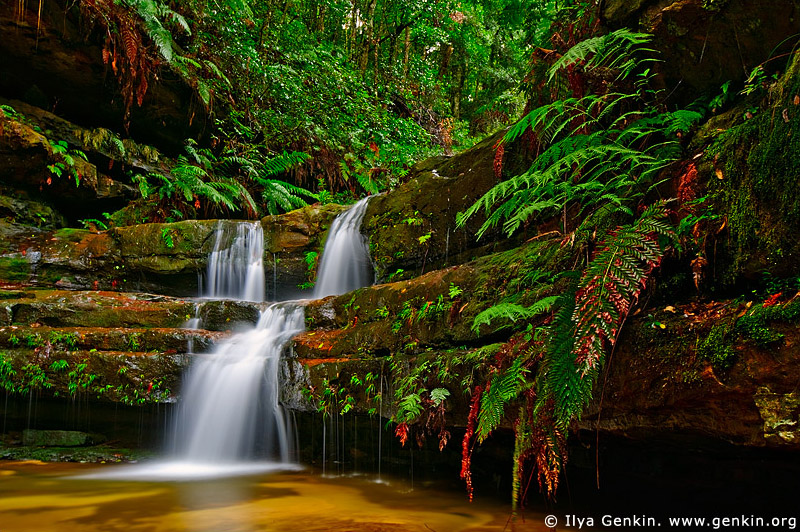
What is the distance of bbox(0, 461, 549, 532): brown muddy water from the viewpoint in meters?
2.80

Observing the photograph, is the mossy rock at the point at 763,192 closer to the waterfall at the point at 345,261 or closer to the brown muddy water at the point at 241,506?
the brown muddy water at the point at 241,506

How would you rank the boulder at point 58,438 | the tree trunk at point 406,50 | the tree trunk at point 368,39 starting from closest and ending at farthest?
the boulder at point 58,438, the tree trunk at point 368,39, the tree trunk at point 406,50

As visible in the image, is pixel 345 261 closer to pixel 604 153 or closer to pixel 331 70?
pixel 604 153

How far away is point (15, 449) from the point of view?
459 centimetres

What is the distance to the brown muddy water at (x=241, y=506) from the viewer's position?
2.80 m

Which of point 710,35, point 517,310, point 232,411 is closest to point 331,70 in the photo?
point 232,411

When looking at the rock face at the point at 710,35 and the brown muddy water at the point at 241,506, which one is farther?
the rock face at the point at 710,35

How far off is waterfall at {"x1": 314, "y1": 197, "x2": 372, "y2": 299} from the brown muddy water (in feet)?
11.1

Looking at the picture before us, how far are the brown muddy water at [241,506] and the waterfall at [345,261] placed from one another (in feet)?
11.1

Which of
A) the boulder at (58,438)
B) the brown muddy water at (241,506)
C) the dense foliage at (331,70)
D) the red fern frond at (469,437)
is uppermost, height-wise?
the dense foliage at (331,70)

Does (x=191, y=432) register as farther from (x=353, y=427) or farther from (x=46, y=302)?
(x=46, y=302)

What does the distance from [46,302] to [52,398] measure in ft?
4.61

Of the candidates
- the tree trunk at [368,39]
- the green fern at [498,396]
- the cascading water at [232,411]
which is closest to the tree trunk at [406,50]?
the tree trunk at [368,39]

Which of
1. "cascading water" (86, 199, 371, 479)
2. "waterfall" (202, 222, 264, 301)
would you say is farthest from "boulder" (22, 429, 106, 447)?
"waterfall" (202, 222, 264, 301)
